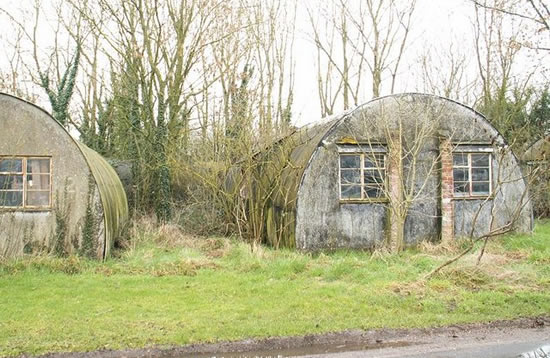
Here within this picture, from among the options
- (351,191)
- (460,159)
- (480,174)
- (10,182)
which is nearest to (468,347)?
(351,191)

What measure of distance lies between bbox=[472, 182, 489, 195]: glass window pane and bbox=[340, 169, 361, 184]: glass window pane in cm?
367

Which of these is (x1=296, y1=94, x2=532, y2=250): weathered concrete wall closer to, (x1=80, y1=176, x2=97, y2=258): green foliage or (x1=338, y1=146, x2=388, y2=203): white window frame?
(x1=338, y1=146, x2=388, y2=203): white window frame

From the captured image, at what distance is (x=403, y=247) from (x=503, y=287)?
15.9ft

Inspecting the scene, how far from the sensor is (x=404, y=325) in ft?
25.4

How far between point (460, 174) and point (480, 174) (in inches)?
28.6

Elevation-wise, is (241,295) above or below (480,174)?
below

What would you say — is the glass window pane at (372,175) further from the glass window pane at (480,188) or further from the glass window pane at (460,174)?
the glass window pane at (480,188)

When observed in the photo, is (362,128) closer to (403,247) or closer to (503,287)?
(403,247)

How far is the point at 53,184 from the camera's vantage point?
13.0 m

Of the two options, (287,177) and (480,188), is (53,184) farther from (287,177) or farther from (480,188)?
(480,188)

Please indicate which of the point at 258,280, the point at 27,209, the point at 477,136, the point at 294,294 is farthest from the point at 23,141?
the point at 477,136

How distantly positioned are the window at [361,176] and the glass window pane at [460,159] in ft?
7.45

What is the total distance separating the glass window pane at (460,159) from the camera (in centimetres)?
1526

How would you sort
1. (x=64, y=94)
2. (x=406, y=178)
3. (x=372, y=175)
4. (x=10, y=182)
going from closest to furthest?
1. (x=10, y=182)
2. (x=372, y=175)
3. (x=406, y=178)
4. (x=64, y=94)
